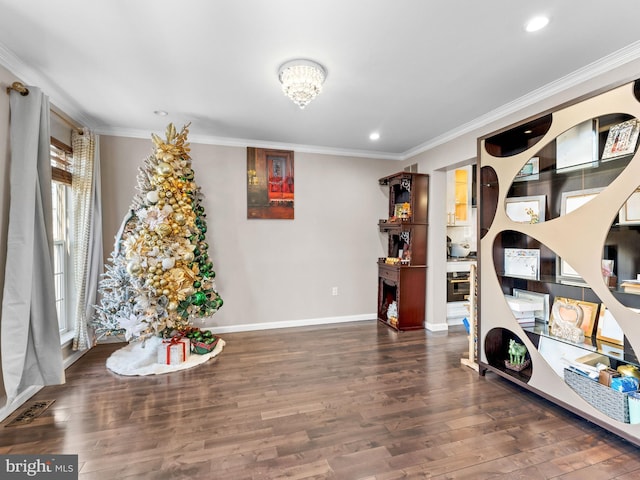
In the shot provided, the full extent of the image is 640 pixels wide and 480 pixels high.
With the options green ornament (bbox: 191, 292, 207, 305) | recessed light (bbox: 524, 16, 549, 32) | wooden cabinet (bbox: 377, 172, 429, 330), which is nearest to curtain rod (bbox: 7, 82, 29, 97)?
green ornament (bbox: 191, 292, 207, 305)

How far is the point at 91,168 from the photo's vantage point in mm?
3322

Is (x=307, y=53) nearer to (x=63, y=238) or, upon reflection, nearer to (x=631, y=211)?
(x=631, y=211)

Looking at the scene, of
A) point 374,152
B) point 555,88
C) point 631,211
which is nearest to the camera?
point 631,211

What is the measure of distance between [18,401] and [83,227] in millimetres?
1674

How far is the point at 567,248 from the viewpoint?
7.16ft

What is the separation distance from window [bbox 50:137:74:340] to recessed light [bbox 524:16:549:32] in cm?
411

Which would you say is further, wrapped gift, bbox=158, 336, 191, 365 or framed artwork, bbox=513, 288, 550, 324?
wrapped gift, bbox=158, 336, 191, 365

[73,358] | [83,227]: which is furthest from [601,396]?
[83,227]

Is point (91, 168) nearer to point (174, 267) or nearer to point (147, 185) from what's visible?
point (147, 185)

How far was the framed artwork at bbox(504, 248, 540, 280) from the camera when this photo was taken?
8.69 feet

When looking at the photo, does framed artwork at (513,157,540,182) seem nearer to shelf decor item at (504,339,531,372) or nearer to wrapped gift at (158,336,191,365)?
shelf decor item at (504,339,531,372)

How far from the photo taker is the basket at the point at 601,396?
6.25ft

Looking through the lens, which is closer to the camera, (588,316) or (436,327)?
(588,316)

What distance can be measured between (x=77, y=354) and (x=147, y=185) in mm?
1991
